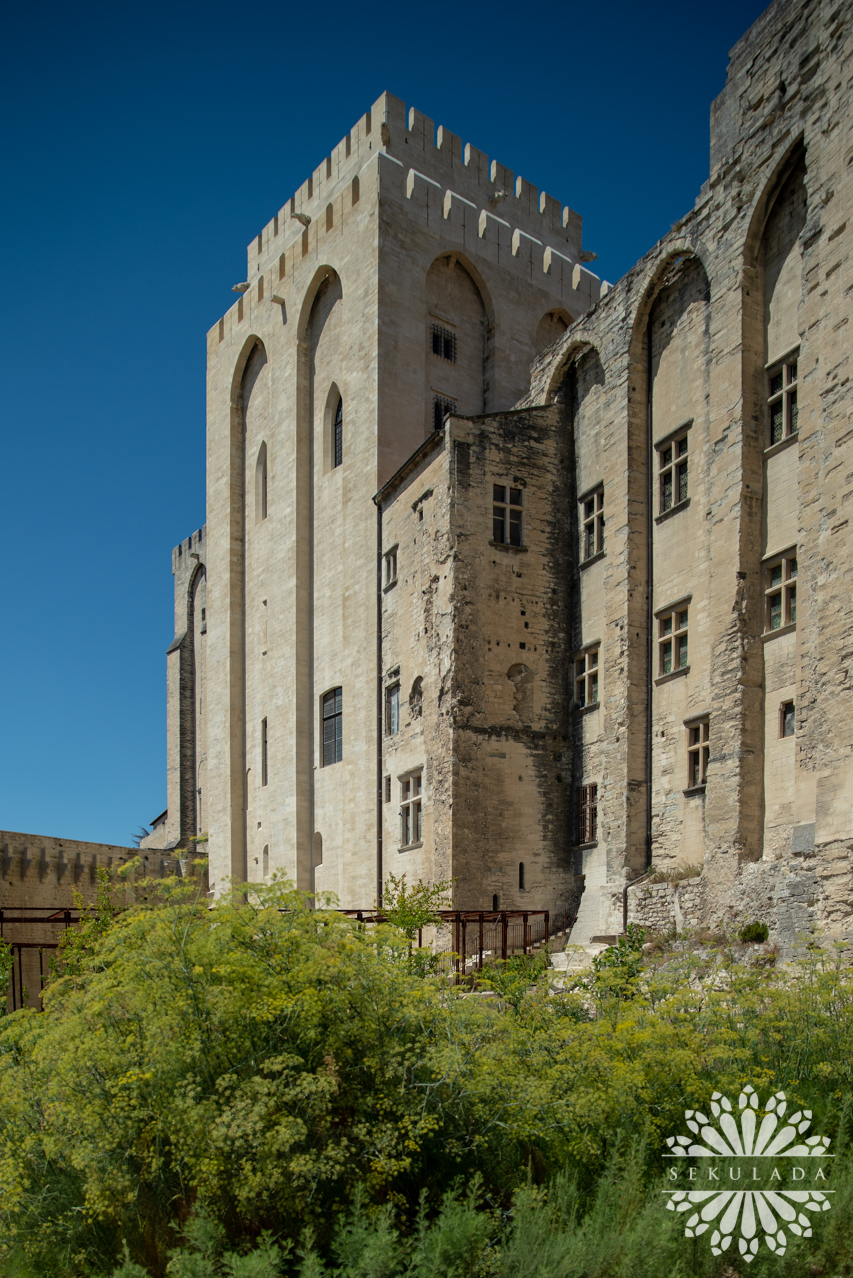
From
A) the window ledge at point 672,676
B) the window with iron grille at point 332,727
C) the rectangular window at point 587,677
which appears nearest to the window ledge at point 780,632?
the window ledge at point 672,676

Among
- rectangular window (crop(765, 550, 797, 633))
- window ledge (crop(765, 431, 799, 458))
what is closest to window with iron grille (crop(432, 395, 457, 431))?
window ledge (crop(765, 431, 799, 458))

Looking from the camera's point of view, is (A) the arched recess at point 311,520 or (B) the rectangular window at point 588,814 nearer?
(B) the rectangular window at point 588,814

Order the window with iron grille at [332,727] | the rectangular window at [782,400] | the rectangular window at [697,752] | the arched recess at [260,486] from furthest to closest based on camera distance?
the arched recess at [260,486] < the window with iron grille at [332,727] < the rectangular window at [697,752] < the rectangular window at [782,400]

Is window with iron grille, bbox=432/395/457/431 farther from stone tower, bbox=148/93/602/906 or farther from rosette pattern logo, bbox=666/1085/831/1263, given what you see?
rosette pattern logo, bbox=666/1085/831/1263

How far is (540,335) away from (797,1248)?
29.7 meters

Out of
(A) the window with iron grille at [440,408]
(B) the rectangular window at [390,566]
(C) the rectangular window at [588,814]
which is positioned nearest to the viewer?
(C) the rectangular window at [588,814]

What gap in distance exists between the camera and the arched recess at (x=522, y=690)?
23609mm

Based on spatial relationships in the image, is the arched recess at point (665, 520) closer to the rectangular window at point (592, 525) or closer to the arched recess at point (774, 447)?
the arched recess at point (774, 447)

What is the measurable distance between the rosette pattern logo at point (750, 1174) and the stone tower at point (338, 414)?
18659mm

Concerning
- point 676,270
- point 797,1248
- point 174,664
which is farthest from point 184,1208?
point 174,664

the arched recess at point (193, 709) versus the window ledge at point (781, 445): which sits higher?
the window ledge at point (781, 445)

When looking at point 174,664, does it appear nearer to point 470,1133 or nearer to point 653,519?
point 653,519

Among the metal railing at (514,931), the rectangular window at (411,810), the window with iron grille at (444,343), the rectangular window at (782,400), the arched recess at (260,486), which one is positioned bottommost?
the metal railing at (514,931)

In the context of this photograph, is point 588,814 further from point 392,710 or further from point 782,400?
point 782,400
